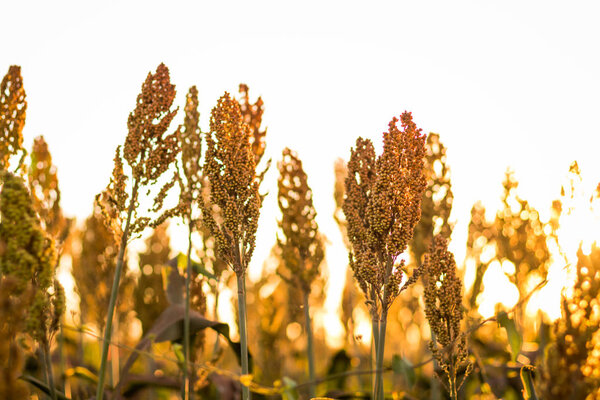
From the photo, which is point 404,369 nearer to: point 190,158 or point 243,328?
point 243,328

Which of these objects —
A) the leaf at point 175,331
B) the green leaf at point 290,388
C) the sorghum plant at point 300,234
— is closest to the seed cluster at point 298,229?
the sorghum plant at point 300,234

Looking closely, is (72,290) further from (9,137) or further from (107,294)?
(9,137)

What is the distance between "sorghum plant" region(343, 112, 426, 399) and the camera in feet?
12.1

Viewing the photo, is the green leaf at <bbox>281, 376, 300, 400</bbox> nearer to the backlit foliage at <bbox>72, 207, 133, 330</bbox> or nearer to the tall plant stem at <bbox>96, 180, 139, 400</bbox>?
the tall plant stem at <bbox>96, 180, 139, 400</bbox>

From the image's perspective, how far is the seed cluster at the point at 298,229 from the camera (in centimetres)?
575

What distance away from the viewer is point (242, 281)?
13.1 feet

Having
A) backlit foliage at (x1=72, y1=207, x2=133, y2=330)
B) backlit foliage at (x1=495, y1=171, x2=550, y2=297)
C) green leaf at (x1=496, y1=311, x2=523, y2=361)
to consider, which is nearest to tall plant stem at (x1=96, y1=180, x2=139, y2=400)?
green leaf at (x1=496, y1=311, x2=523, y2=361)

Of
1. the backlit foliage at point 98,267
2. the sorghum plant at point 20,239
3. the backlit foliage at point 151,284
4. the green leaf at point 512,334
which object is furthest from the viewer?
the backlit foliage at point 151,284

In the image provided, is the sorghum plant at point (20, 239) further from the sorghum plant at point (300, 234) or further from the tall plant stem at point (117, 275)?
the sorghum plant at point (300, 234)

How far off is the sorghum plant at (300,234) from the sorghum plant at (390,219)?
1848 millimetres

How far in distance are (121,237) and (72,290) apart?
16.0 feet

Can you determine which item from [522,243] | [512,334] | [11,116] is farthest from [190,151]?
[522,243]

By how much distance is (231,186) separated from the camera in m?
3.96

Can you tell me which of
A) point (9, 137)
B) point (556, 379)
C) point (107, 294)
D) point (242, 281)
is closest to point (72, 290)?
point (107, 294)
